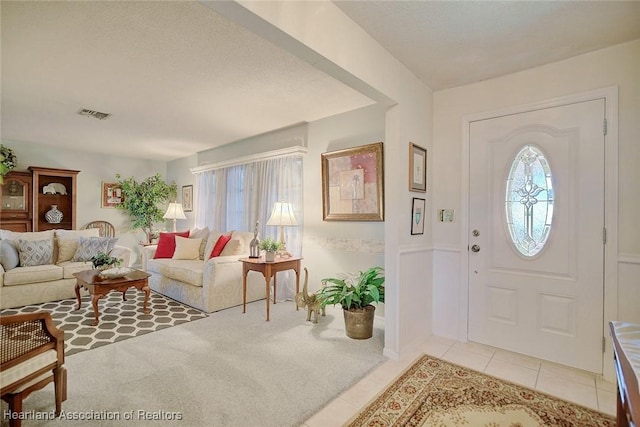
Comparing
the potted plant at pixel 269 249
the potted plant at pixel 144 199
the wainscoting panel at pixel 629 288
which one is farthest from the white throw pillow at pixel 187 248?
the wainscoting panel at pixel 629 288

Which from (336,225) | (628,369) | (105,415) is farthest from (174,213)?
(628,369)

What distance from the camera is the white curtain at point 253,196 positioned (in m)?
4.21

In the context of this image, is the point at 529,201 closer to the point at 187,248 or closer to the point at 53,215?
the point at 187,248

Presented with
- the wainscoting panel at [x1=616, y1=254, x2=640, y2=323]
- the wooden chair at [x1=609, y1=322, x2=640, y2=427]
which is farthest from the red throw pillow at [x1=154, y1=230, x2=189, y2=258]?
the wainscoting panel at [x1=616, y1=254, x2=640, y2=323]

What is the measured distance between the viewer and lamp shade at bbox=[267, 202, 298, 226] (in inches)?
151

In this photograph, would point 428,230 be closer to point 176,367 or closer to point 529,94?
point 529,94

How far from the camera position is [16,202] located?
5035 mm

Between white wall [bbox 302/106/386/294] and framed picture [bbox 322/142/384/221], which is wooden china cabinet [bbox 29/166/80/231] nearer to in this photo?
white wall [bbox 302/106/386/294]

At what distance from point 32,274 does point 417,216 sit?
4.66 meters

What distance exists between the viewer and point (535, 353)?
246 cm

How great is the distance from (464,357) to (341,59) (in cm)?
248

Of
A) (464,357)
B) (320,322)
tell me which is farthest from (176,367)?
(464,357)

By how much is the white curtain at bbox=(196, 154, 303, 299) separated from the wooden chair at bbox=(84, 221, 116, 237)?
190 cm

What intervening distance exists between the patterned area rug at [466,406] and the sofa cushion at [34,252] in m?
4.60
